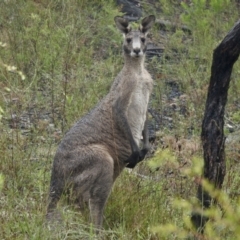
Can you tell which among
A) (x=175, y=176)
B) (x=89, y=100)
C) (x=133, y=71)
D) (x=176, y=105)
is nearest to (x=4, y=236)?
(x=175, y=176)

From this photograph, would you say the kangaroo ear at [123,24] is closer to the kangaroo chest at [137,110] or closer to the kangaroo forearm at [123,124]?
the kangaroo chest at [137,110]

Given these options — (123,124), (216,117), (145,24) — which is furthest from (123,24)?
(216,117)

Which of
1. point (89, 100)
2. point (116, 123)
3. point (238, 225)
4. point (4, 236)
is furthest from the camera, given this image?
point (89, 100)

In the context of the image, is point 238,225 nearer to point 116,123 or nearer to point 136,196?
point 136,196

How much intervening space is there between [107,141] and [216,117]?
1.40m

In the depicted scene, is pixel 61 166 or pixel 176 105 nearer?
pixel 61 166

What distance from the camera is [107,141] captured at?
20.8 feet

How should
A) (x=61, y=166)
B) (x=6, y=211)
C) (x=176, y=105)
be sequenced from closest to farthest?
(x=6, y=211) < (x=61, y=166) < (x=176, y=105)

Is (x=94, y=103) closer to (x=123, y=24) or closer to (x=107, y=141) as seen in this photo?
(x=123, y=24)

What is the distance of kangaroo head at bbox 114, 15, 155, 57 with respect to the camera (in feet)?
22.8

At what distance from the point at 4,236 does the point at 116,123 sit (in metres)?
1.93

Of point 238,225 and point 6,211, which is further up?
point 238,225

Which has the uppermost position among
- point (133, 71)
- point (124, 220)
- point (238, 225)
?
point (133, 71)

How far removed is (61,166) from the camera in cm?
596
